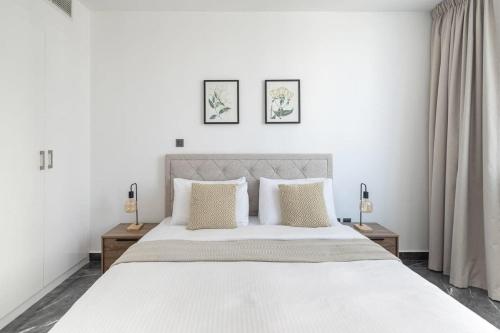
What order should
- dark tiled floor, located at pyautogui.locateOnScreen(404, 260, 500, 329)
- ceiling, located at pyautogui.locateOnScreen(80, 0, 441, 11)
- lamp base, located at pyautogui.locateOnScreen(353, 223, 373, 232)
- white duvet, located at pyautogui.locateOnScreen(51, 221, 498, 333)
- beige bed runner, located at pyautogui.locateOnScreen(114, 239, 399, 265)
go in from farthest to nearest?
ceiling, located at pyautogui.locateOnScreen(80, 0, 441, 11), lamp base, located at pyautogui.locateOnScreen(353, 223, 373, 232), dark tiled floor, located at pyautogui.locateOnScreen(404, 260, 500, 329), beige bed runner, located at pyautogui.locateOnScreen(114, 239, 399, 265), white duvet, located at pyautogui.locateOnScreen(51, 221, 498, 333)

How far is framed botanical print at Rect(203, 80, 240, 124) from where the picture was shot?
341 centimetres

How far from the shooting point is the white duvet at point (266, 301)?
123cm

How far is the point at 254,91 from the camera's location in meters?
3.44

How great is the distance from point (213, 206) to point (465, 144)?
224 cm

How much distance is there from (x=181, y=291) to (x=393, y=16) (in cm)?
340

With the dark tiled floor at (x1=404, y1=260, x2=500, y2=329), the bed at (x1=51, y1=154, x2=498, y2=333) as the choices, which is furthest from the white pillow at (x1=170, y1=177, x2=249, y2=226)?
the dark tiled floor at (x1=404, y1=260, x2=500, y2=329)

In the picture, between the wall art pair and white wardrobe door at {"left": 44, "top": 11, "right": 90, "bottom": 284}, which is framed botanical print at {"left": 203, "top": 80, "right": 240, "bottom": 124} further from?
white wardrobe door at {"left": 44, "top": 11, "right": 90, "bottom": 284}

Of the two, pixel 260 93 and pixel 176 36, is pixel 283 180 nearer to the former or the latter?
pixel 260 93

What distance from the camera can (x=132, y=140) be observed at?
343 centimetres

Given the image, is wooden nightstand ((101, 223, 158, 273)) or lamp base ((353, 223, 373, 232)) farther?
lamp base ((353, 223, 373, 232))

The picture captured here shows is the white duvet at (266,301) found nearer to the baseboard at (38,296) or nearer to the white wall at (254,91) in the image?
the baseboard at (38,296)

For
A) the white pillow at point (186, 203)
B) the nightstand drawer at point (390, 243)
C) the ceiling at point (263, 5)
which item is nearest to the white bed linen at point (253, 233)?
the white pillow at point (186, 203)

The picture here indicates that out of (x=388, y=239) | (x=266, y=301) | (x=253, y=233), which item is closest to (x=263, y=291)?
(x=266, y=301)

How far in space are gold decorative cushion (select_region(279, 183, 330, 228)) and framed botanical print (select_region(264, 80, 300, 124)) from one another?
826mm
